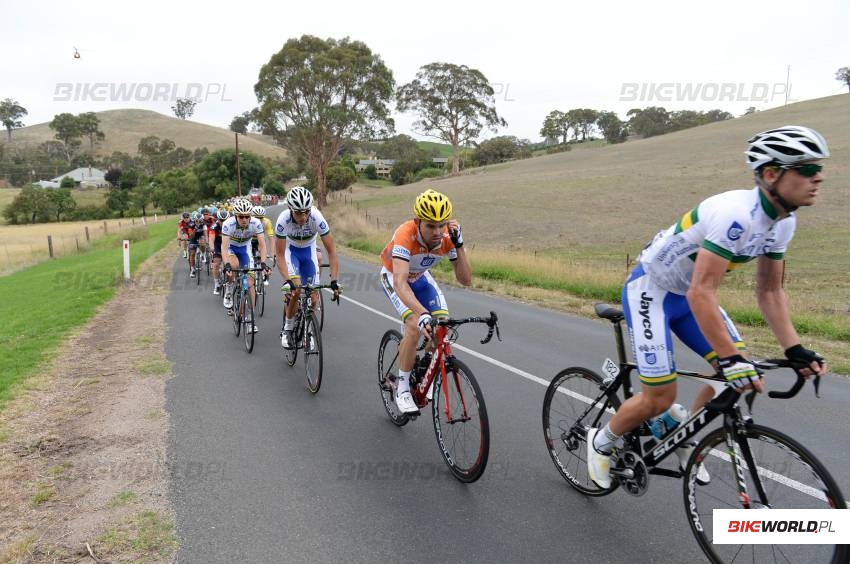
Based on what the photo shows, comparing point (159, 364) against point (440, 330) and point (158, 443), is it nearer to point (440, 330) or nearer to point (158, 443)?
point (158, 443)

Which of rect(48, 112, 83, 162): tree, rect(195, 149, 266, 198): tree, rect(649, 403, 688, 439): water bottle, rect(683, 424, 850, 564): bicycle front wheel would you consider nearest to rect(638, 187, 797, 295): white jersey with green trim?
rect(649, 403, 688, 439): water bottle

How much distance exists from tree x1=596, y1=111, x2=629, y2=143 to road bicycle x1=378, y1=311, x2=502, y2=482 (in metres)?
122

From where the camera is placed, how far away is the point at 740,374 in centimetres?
264

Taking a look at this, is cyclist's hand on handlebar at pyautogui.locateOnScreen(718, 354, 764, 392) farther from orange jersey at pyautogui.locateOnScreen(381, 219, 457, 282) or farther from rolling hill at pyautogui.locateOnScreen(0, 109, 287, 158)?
rolling hill at pyautogui.locateOnScreen(0, 109, 287, 158)

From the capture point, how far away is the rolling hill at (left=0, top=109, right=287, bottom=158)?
516ft

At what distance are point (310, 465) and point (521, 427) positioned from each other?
76.8 inches

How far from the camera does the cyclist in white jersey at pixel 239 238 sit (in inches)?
379

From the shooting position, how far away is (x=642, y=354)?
3305 mm

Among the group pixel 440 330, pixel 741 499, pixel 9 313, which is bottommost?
pixel 9 313

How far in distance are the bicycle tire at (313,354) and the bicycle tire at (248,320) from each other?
1839 millimetres

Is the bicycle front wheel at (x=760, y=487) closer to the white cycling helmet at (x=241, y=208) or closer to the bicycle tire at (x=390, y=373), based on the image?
the bicycle tire at (x=390, y=373)

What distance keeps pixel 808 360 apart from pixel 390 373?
350cm

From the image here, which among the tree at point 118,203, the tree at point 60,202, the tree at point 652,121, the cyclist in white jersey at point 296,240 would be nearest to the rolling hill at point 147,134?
the tree at point 118,203

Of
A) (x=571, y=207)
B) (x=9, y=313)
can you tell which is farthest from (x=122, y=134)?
(x=9, y=313)
